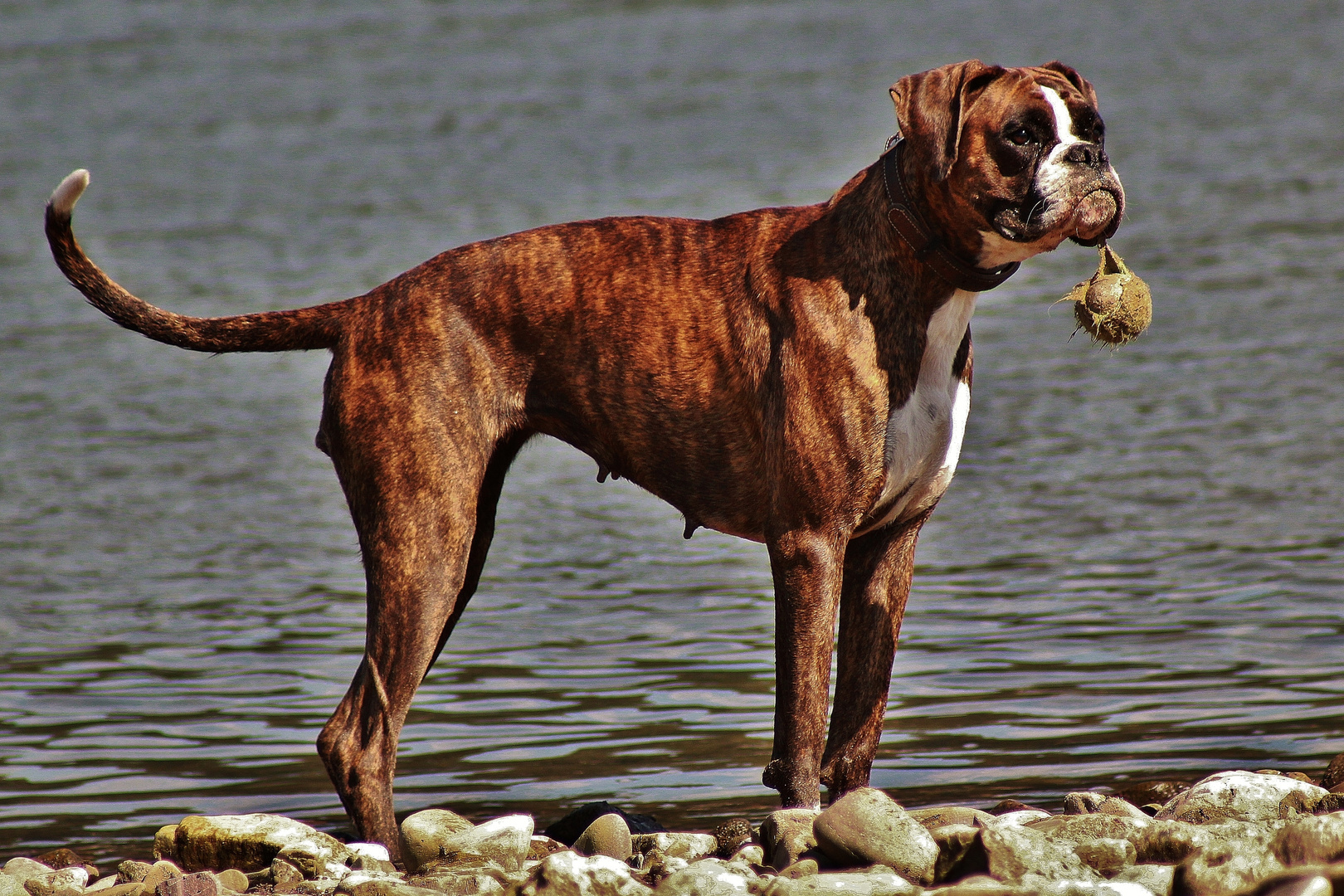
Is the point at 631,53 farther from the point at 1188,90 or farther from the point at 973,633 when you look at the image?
the point at 973,633

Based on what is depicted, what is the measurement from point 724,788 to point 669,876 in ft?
5.76

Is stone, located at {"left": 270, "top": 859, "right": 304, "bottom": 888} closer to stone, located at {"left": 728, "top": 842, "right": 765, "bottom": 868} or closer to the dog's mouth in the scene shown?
stone, located at {"left": 728, "top": 842, "right": 765, "bottom": 868}

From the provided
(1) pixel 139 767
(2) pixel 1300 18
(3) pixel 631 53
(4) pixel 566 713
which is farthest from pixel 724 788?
(2) pixel 1300 18

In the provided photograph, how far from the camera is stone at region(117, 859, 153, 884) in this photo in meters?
4.96

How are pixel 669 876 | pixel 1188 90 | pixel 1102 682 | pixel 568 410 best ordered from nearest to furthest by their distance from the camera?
pixel 669 876 → pixel 568 410 → pixel 1102 682 → pixel 1188 90

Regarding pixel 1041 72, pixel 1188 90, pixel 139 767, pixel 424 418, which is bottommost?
pixel 139 767

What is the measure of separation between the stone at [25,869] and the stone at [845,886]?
2166 mm

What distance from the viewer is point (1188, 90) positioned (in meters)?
22.9

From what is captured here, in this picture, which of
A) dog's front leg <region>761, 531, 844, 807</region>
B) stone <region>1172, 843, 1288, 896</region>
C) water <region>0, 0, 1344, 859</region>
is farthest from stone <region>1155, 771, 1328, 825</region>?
dog's front leg <region>761, 531, 844, 807</region>

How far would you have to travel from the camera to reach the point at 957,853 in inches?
172

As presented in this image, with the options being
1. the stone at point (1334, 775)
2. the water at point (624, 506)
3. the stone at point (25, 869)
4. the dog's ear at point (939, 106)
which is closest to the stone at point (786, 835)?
the water at point (624, 506)

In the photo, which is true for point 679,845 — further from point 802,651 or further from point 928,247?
point 928,247

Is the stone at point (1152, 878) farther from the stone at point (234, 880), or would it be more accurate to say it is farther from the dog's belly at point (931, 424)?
the stone at point (234, 880)

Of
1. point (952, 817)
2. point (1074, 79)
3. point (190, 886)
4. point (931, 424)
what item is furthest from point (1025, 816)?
point (190, 886)
